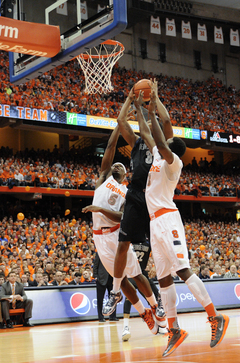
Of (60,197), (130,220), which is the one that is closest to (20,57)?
(130,220)

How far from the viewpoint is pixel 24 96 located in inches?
922

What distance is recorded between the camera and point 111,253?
6293mm

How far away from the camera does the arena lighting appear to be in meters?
32.8

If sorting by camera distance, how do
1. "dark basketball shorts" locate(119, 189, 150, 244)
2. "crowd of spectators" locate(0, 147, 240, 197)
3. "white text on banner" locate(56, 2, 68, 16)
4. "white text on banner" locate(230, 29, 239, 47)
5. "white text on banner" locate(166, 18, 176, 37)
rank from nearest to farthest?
"dark basketball shorts" locate(119, 189, 150, 244), "white text on banner" locate(56, 2, 68, 16), "crowd of spectators" locate(0, 147, 240, 197), "white text on banner" locate(166, 18, 176, 37), "white text on banner" locate(230, 29, 239, 47)

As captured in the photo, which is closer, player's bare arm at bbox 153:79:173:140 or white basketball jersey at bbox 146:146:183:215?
white basketball jersey at bbox 146:146:183:215

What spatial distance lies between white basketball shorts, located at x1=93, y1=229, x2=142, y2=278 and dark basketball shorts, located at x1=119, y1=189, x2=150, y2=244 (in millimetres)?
457

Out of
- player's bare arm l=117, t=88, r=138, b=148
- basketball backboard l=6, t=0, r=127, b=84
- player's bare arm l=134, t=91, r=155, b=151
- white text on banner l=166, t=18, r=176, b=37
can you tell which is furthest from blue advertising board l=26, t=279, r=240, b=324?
white text on banner l=166, t=18, r=176, b=37

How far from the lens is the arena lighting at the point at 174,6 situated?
32.8m

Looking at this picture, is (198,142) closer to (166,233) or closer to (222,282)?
(222,282)

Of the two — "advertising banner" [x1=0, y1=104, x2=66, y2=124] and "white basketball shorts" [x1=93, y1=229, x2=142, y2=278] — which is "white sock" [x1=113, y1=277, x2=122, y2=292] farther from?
"advertising banner" [x1=0, y1=104, x2=66, y2=124]

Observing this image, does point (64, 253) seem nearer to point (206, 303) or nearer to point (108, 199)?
point (108, 199)

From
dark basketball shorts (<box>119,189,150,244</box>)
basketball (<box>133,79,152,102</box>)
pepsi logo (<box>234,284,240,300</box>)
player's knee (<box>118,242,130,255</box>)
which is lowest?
pepsi logo (<box>234,284,240,300</box>)

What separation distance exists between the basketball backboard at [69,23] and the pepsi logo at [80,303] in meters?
5.27

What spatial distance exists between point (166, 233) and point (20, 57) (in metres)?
5.18
